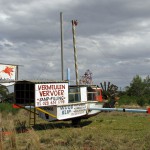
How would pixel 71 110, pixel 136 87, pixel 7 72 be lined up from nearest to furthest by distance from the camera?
pixel 71 110, pixel 7 72, pixel 136 87

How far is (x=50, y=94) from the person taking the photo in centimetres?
1709

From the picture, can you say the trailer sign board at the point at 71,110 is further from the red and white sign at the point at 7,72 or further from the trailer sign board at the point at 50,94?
the red and white sign at the point at 7,72

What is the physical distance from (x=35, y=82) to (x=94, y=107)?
527 centimetres

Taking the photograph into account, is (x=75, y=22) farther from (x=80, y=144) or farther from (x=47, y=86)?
(x=80, y=144)

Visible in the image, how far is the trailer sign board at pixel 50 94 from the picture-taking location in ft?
54.0

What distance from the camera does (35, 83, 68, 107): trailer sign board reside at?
16469 mm

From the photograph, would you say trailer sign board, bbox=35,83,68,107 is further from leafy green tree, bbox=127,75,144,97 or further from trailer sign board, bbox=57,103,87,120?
leafy green tree, bbox=127,75,144,97

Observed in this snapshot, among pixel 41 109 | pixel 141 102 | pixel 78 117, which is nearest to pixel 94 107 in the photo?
pixel 78 117

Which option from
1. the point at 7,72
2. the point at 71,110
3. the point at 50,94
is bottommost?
the point at 71,110

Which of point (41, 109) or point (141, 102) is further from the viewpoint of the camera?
point (141, 102)

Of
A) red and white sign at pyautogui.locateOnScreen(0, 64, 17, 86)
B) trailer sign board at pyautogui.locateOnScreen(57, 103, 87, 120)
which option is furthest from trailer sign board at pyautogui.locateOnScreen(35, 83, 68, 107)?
red and white sign at pyautogui.locateOnScreen(0, 64, 17, 86)

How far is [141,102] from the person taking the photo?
39844 mm

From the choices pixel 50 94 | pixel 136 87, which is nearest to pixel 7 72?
pixel 50 94

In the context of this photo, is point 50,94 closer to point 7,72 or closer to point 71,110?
point 71,110
